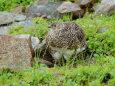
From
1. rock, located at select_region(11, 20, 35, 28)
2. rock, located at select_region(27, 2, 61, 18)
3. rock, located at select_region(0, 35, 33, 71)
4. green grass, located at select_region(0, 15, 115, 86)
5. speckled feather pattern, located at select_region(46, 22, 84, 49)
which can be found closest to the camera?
green grass, located at select_region(0, 15, 115, 86)

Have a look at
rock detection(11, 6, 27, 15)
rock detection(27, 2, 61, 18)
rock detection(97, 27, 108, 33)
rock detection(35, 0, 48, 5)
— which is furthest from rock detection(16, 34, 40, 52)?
rock detection(35, 0, 48, 5)

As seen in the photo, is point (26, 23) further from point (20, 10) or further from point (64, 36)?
point (64, 36)

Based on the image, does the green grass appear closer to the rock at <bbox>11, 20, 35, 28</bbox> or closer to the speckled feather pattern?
the rock at <bbox>11, 20, 35, 28</bbox>

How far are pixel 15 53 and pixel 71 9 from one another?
4.23m

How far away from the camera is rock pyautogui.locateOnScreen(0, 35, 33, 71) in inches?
316

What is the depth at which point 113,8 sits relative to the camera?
1151 centimetres

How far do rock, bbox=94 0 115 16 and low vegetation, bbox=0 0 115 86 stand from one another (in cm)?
24

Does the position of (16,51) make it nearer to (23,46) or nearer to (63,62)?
(23,46)

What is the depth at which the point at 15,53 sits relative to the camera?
826cm

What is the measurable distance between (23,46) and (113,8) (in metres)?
3.86

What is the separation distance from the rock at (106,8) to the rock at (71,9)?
70 cm

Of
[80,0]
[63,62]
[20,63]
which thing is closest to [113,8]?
[80,0]

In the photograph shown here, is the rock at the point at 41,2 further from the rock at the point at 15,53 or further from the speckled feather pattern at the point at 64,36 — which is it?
the rock at the point at 15,53

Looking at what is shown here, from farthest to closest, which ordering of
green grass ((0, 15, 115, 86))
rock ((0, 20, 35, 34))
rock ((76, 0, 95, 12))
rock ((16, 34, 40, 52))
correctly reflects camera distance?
rock ((76, 0, 95, 12)) → rock ((0, 20, 35, 34)) → rock ((16, 34, 40, 52)) → green grass ((0, 15, 115, 86))
